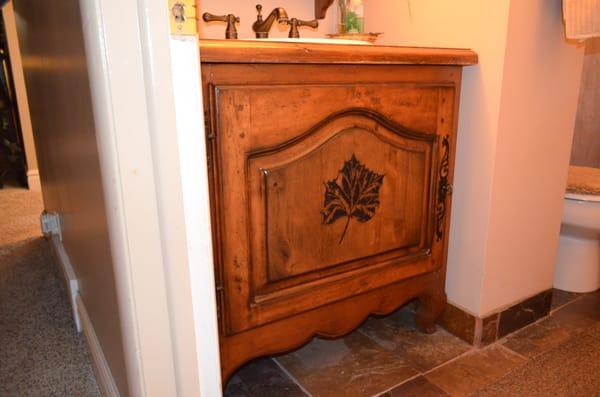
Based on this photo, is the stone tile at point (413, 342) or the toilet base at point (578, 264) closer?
the stone tile at point (413, 342)

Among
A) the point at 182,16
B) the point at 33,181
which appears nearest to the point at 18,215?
the point at 33,181

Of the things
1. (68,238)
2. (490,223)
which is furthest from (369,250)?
(68,238)

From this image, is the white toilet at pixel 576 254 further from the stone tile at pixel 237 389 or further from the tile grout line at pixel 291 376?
the stone tile at pixel 237 389

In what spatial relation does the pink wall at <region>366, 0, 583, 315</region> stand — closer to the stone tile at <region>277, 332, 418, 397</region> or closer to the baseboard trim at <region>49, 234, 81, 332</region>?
the stone tile at <region>277, 332, 418, 397</region>

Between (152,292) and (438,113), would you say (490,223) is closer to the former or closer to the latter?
(438,113)

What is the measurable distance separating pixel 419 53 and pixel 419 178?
30 centimetres

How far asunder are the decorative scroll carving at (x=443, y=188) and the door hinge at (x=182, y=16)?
680 mm

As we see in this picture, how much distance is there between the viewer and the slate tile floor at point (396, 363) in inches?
42.4

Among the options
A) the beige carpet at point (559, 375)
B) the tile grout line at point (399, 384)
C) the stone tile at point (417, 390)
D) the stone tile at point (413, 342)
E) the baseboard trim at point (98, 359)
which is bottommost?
the stone tile at point (413, 342)

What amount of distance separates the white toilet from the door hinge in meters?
1.25

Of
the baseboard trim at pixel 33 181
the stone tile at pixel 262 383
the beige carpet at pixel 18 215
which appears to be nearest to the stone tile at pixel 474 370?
the stone tile at pixel 262 383

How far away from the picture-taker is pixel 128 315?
613 millimetres

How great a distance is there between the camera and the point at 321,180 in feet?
3.10

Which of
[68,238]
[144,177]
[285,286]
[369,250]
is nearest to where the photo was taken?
[144,177]
